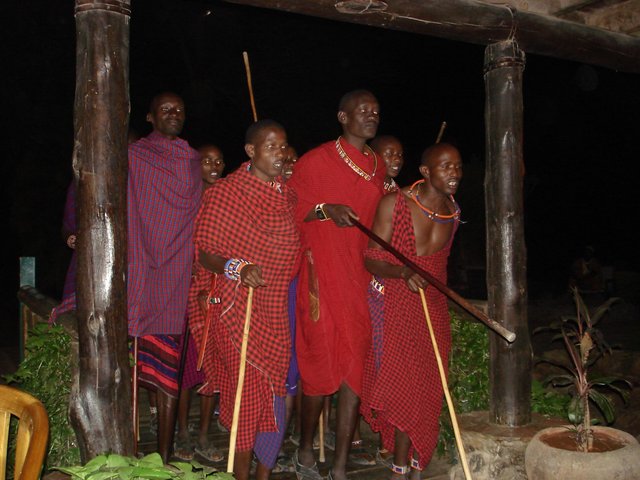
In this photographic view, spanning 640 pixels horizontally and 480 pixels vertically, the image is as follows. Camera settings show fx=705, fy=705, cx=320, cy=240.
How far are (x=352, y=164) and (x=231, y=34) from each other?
59.7 ft

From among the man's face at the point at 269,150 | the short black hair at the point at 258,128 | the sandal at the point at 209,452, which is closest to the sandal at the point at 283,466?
the sandal at the point at 209,452

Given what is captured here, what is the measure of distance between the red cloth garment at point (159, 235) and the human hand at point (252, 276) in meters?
0.93

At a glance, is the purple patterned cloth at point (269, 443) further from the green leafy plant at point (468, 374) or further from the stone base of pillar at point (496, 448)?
the green leafy plant at point (468, 374)

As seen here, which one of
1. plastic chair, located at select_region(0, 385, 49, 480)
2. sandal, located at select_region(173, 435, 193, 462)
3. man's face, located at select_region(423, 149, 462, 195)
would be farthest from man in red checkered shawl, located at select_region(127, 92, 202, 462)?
plastic chair, located at select_region(0, 385, 49, 480)

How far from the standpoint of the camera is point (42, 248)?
1838cm

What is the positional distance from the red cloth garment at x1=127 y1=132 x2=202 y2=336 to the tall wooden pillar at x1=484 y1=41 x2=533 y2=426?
6.71ft

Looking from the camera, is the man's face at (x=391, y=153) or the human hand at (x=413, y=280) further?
the man's face at (x=391, y=153)

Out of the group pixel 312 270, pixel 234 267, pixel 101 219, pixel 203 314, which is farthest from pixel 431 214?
pixel 101 219

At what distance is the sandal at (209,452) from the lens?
4.91 metres

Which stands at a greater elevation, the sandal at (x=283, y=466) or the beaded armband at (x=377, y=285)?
the beaded armband at (x=377, y=285)

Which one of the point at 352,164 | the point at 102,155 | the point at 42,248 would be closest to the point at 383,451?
the point at 352,164

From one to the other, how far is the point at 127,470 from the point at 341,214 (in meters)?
2.31

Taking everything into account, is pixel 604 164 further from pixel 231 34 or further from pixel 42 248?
pixel 42 248

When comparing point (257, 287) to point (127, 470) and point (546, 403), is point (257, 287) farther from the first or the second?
point (546, 403)
